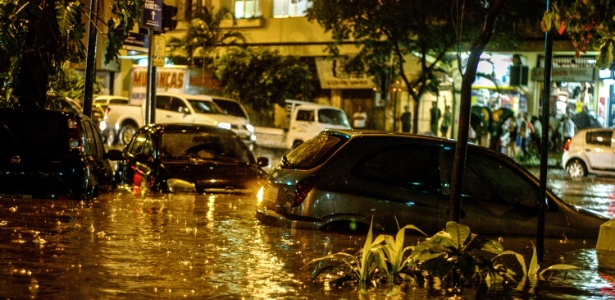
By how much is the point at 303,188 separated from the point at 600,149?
2001cm

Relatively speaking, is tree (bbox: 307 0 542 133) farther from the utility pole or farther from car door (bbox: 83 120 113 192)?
car door (bbox: 83 120 113 192)

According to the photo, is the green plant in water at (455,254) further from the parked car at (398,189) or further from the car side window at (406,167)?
the car side window at (406,167)

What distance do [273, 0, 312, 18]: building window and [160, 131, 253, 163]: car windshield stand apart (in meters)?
25.5

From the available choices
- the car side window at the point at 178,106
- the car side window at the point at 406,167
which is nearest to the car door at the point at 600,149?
the car side window at the point at 178,106

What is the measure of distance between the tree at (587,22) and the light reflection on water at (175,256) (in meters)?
2.22

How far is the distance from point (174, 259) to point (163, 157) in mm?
6659

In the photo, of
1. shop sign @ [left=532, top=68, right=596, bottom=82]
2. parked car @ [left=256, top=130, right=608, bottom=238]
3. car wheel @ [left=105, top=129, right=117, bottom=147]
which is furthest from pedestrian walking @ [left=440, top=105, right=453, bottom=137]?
parked car @ [left=256, top=130, right=608, bottom=238]

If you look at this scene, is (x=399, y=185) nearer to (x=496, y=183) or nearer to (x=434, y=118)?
(x=496, y=183)

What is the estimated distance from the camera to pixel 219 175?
51.6ft

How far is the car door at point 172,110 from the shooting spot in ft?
111

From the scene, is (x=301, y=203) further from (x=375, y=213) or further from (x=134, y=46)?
(x=134, y=46)

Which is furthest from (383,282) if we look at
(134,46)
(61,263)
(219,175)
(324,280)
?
(134,46)

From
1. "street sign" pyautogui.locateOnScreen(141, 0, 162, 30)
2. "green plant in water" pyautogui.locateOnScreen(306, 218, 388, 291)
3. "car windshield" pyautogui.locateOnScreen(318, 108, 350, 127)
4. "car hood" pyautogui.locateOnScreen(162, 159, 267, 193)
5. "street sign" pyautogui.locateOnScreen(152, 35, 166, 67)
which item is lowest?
"green plant in water" pyautogui.locateOnScreen(306, 218, 388, 291)

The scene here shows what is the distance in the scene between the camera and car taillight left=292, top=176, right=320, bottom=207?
10.9 meters
